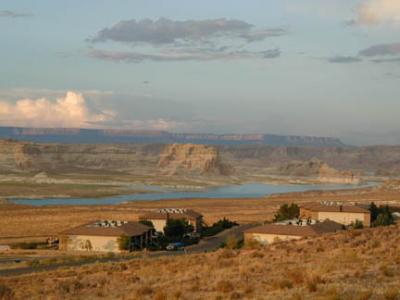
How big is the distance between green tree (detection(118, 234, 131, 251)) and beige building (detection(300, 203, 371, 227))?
18.9 m

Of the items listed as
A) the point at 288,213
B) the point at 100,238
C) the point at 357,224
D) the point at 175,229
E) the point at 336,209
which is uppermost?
the point at 336,209

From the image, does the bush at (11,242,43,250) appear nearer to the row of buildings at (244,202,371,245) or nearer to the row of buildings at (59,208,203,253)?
the row of buildings at (59,208,203,253)

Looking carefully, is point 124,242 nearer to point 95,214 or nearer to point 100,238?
point 100,238

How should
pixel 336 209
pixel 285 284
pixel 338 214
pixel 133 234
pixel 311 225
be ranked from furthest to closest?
1. pixel 336 209
2. pixel 338 214
3. pixel 133 234
4. pixel 311 225
5. pixel 285 284

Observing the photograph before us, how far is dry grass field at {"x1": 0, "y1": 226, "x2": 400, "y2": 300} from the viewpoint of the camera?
14648mm

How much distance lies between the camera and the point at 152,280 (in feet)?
65.2

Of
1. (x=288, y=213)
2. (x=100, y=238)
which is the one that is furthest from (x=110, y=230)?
(x=288, y=213)

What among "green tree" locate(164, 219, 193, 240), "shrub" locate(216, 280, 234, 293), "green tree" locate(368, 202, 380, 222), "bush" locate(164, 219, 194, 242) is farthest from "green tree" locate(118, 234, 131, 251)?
"shrub" locate(216, 280, 234, 293)

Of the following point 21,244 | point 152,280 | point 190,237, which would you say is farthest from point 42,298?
point 190,237

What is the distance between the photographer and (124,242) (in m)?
43.2

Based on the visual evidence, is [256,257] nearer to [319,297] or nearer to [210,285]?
[210,285]

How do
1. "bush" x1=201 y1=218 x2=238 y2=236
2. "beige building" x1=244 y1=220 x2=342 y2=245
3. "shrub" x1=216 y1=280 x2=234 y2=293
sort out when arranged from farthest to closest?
"bush" x1=201 y1=218 x2=238 y2=236 < "beige building" x1=244 y1=220 x2=342 y2=245 < "shrub" x1=216 y1=280 x2=234 y2=293

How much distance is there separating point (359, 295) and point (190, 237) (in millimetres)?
39381

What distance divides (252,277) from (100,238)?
27.6 meters
